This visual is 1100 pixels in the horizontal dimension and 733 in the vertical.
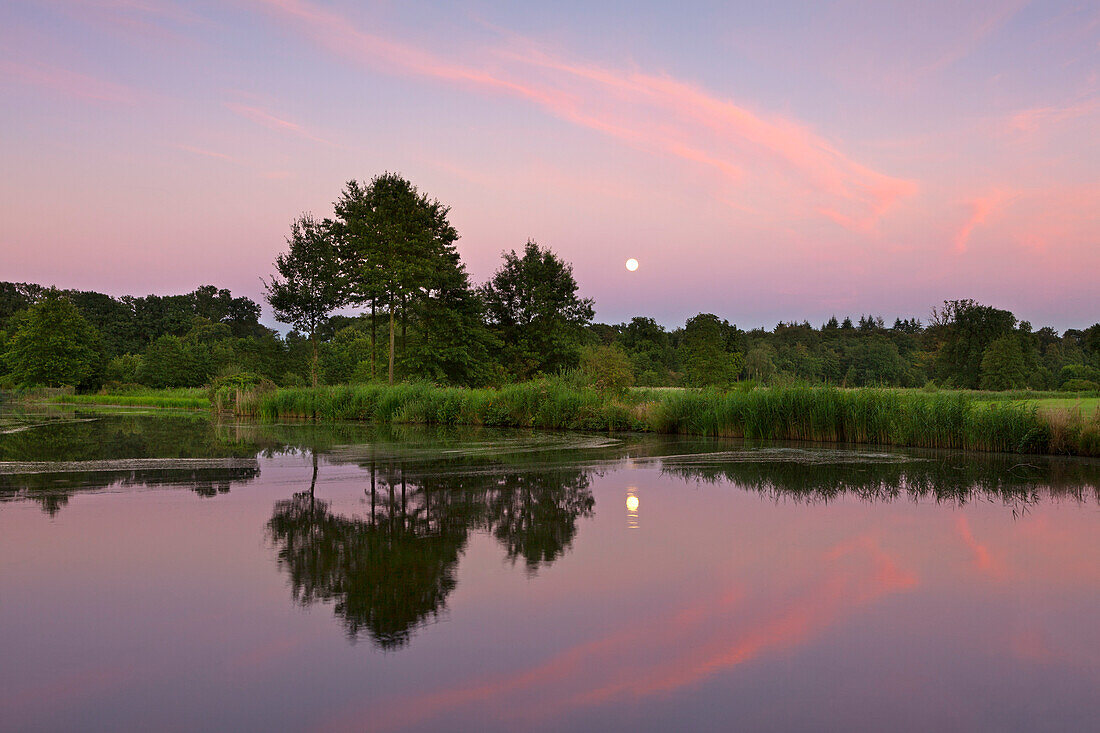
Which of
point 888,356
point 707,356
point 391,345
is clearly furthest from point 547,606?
point 888,356

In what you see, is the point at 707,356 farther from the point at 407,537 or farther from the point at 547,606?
the point at 547,606

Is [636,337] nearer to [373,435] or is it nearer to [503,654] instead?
[373,435]

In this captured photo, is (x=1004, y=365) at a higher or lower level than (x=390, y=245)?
lower

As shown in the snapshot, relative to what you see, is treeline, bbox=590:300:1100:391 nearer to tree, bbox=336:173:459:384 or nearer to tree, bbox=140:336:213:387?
tree, bbox=336:173:459:384

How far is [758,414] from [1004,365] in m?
55.6

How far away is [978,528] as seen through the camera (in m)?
7.43

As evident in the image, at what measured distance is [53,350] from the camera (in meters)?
55.9

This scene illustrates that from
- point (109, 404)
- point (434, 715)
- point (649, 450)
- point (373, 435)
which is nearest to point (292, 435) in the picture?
point (373, 435)

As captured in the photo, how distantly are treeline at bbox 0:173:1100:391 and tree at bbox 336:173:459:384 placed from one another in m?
0.08

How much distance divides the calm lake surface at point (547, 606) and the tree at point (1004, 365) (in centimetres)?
6066

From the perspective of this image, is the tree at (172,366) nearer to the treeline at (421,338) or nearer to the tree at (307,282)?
the treeline at (421,338)

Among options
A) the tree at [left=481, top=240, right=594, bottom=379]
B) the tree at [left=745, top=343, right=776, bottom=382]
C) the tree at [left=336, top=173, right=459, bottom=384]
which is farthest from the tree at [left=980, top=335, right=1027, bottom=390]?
the tree at [left=336, top=173, right=459, bottom=384]

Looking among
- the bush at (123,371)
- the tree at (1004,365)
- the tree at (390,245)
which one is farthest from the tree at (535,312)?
the tree at (1004,365)

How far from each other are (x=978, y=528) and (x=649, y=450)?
849cm
